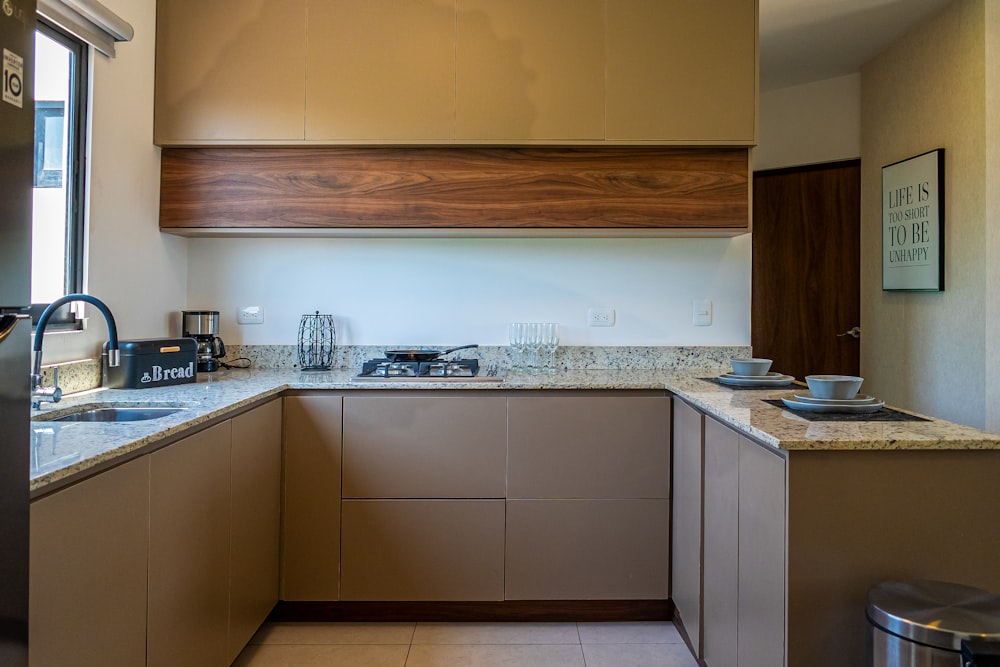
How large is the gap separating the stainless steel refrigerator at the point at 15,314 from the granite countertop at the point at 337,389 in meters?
0.08

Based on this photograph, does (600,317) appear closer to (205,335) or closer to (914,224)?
(205,335)

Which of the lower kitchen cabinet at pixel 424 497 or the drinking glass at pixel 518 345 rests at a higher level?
the drinking glass at pixel 518 345

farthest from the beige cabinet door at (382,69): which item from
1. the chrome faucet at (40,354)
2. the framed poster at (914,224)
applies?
the framed poster at (914,224)

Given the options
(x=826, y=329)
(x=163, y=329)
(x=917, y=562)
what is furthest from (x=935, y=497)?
(x=826, y=329)

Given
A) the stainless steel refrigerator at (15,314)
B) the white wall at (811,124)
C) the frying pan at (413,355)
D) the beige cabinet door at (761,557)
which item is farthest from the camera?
the white wall at (811,124)

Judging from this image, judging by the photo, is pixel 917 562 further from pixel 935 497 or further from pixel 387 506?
pixel 387 506

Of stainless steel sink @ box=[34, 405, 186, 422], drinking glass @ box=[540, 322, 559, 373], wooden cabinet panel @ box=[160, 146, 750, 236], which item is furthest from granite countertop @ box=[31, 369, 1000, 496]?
wooden cabinet panel @ box=[160, 146, 750, 236]

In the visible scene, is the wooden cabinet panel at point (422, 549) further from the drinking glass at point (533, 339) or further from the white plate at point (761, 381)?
the white plate at point (761, 381)

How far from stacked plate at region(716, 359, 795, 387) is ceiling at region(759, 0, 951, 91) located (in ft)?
6.28

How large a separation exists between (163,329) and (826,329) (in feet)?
12.9

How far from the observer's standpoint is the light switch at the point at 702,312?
3.10 m

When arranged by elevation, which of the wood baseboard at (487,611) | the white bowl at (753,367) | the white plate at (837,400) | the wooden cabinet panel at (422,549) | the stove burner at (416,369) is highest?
the white bowl at (753,367)

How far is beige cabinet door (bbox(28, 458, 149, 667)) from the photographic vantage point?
1.14 meters

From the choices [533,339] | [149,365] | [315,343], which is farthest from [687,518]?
[149,365]
